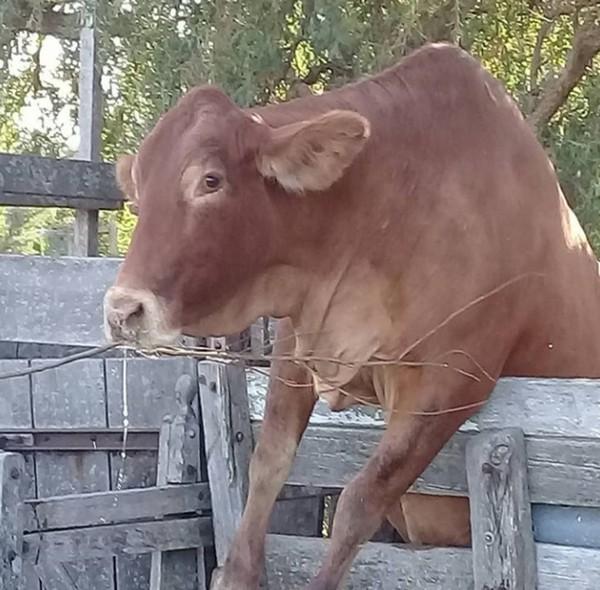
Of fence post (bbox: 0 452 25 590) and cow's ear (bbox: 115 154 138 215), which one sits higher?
cow's ear (bbox: 115 154 138 215)

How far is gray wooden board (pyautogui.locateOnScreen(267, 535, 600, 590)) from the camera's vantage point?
2.62 meters

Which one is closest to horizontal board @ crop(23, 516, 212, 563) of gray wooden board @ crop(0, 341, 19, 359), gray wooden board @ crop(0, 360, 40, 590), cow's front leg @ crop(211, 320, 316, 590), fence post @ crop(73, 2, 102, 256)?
cow's front leg @ crop(211, 320, 316, 590)

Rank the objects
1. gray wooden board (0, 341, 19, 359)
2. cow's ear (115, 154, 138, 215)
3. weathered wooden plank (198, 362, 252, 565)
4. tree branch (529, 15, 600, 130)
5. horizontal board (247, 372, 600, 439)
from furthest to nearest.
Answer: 1. tree branch (529, 15, 600, 130)
2. gray wooden board (0, 341, 19, 359)
3. weathered wooden plank (198, 362, 252, 565)
4. cow's ear (115, 154, 138, 215)
5. horizontal board (247, 372, 600, 439)

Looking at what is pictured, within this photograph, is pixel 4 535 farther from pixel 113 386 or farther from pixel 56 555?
pixel 113 386

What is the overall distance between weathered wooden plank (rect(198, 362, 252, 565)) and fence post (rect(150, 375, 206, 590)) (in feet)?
0.15

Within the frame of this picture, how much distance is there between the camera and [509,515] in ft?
8.54

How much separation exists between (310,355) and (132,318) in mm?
510

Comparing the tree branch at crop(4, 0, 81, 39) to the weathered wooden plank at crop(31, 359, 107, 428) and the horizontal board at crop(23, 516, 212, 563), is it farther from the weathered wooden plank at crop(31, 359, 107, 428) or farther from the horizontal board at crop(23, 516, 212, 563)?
the horizontal board at crop(23, 516, 212, 563)

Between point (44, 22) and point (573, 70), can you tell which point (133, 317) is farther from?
point (44, 22)

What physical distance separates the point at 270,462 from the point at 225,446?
Result: 0.20 meters

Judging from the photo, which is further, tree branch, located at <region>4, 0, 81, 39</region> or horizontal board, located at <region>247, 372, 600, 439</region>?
tree branch, located at <region>4, 0, 81, 39</region>

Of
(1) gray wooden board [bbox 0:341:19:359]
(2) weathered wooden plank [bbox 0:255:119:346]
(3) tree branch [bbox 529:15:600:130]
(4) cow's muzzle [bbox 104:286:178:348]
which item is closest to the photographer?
(4) cow's muzzle [bbox 104:286:178:348]

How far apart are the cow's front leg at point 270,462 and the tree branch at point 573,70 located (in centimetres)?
209

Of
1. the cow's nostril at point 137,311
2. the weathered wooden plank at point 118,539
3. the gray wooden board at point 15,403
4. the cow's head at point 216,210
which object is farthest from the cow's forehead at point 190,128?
the gray wooden board at point 15,403
